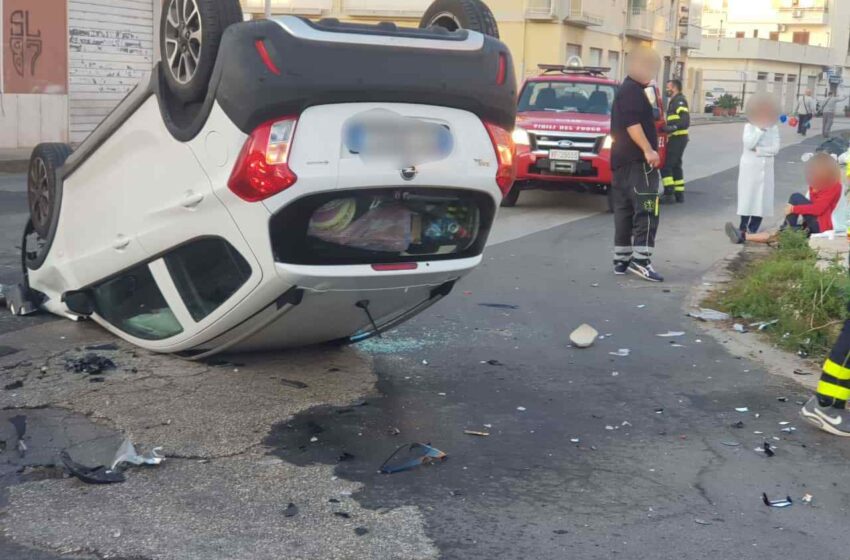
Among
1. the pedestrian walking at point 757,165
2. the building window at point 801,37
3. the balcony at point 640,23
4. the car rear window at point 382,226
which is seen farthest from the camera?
the building window at point 801,37

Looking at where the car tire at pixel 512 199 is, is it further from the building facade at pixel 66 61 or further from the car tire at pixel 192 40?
the car tire at pixel 192 40

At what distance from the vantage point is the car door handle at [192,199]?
509 centimetres

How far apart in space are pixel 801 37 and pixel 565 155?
85605 mm

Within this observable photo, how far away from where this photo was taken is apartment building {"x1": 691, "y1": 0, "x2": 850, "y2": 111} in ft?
245

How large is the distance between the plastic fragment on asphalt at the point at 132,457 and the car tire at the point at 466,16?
113 inches

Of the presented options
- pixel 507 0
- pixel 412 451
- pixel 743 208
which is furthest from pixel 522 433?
pixel 507 0

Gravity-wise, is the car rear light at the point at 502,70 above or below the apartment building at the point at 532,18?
below

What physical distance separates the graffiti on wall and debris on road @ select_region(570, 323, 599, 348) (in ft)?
51.1

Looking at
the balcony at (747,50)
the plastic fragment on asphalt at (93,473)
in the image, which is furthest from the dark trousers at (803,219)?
the balcony at (747,50)

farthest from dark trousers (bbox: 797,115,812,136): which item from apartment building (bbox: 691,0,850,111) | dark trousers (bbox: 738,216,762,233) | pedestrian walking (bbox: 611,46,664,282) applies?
pedestrian walking (bbox: 611,46,664,282)

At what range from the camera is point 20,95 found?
65.2 ft

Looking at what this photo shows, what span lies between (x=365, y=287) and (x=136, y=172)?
149cm

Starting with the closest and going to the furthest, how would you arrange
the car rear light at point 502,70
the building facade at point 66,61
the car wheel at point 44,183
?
the car rear light at point 502,70, the car wheel at point 44,183, the building facade at point 66,61

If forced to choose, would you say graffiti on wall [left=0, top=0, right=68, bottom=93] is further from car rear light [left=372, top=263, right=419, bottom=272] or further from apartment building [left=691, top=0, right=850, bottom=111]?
apartment building [left=691, top=0, right=850, bottom=111]
